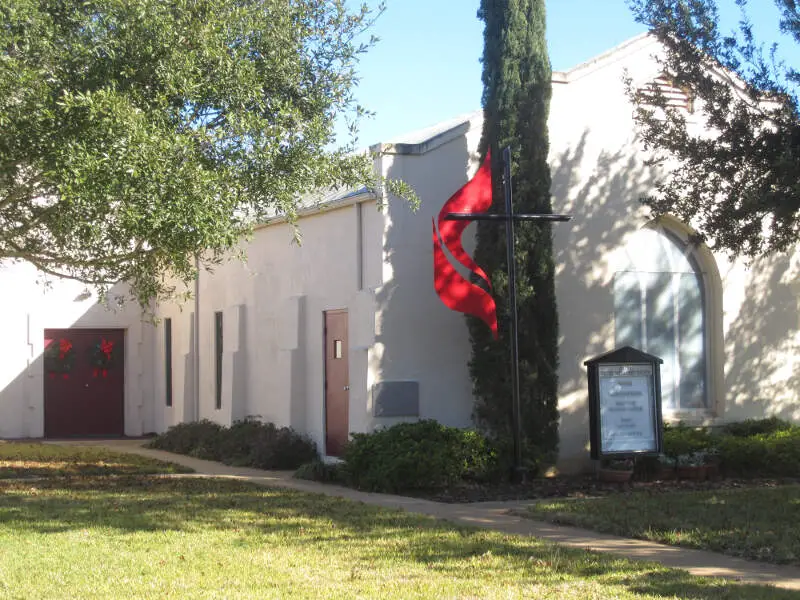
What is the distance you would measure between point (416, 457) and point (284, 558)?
4579 mm

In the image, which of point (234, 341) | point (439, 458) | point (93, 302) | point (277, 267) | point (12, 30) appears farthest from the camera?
point (93, 302)

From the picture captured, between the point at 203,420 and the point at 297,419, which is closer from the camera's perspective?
the point at 297,419

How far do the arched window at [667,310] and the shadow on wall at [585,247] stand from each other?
40 cm

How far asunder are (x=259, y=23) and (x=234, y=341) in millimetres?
8548

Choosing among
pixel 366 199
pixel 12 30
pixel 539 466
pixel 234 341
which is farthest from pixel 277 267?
pixel 12 30

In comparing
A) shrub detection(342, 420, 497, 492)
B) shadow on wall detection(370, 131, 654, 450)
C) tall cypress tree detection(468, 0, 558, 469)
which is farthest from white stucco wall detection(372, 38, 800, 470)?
shrub detection(342, 420, 497, 492)

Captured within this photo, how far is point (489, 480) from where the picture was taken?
1338cm

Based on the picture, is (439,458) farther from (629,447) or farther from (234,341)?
(234,341)

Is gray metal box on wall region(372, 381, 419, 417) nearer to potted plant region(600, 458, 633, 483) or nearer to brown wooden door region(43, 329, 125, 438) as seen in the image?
potted plant region(600, 458, 633, 483)

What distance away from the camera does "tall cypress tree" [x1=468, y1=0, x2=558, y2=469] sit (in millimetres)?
14148

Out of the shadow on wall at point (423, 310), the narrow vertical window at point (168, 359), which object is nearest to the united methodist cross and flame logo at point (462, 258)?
the shadow on wall at point (423, 310)

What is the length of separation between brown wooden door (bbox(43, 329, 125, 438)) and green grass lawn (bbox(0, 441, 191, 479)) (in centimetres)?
347

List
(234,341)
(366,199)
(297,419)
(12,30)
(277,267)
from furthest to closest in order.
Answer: (234,341) → (277,267) → (297,419) → (366,199) → (12,30)

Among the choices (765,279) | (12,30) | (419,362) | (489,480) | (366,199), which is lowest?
(489,480)
